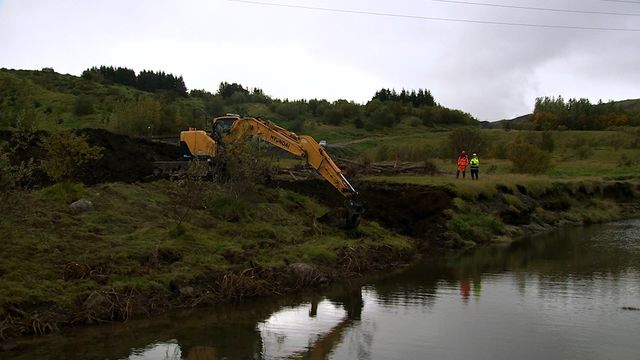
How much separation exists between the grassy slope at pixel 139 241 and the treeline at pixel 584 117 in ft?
287

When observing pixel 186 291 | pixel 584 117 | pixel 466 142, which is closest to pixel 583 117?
pixel 584 117

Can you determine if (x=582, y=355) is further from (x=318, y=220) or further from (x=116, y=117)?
(x=116, y=117)

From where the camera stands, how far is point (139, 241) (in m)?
17.1

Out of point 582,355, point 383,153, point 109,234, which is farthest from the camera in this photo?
point 383,153

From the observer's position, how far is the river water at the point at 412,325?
12.0m

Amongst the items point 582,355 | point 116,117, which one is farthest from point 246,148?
point 116,117

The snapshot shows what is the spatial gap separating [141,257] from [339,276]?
5.97m

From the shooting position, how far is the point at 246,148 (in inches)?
905

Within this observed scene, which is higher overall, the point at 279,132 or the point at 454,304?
the point at 279,132

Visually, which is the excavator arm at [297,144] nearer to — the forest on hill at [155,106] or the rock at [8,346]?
the forest on hill at [155,106]

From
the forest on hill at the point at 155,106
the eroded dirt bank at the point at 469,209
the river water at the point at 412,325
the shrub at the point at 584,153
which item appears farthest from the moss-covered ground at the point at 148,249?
the shrub at the point at 584,153

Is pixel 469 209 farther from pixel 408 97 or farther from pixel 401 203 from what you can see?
pixel 408 97

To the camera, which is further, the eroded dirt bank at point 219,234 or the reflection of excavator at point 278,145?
the reflection of excavator at point 278,145

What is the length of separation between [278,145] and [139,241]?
8751mm
